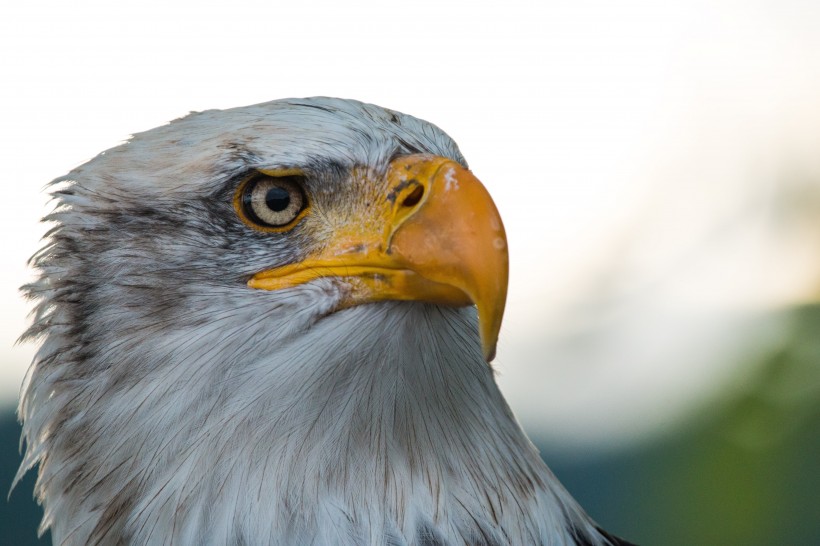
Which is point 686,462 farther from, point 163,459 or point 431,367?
point 163,459

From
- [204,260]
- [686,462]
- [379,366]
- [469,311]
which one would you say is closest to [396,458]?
[379,366]

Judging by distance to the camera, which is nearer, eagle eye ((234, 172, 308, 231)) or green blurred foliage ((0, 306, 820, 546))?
eagle eye ((234, 172, 308, 231))

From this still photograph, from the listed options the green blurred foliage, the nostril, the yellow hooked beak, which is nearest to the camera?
the yellow hooked beak

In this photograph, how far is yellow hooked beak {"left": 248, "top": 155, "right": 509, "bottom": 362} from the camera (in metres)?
1.68

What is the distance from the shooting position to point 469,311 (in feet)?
6.65

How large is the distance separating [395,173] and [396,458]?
57cm

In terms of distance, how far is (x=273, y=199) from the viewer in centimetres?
188

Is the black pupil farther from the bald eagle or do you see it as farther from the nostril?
the nostril

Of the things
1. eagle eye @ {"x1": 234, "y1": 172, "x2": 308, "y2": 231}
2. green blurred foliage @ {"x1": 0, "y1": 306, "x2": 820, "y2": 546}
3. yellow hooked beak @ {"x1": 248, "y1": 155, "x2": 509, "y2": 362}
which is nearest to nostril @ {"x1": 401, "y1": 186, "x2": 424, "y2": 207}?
yellow hooked beak @ {"x1": 248, "y1": 155, "x2": 509, "y2": 362}

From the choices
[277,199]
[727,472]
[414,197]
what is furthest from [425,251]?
[727,472]

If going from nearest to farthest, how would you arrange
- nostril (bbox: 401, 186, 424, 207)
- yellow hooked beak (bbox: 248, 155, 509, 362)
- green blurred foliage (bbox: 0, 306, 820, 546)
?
yellow hooked beak (bbox: 248, 155, 509, 362), nostril (bbox: 401, 186, 424, 207), green blurred foliage (bbox: 0, 306, 820, 546)

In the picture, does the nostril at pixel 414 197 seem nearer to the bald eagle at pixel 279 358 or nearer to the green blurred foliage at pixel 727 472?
the bald eagle at pixel 279 358

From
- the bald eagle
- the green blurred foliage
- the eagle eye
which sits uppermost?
the eagle eye

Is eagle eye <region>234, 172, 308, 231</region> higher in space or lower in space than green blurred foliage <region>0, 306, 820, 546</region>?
higher
